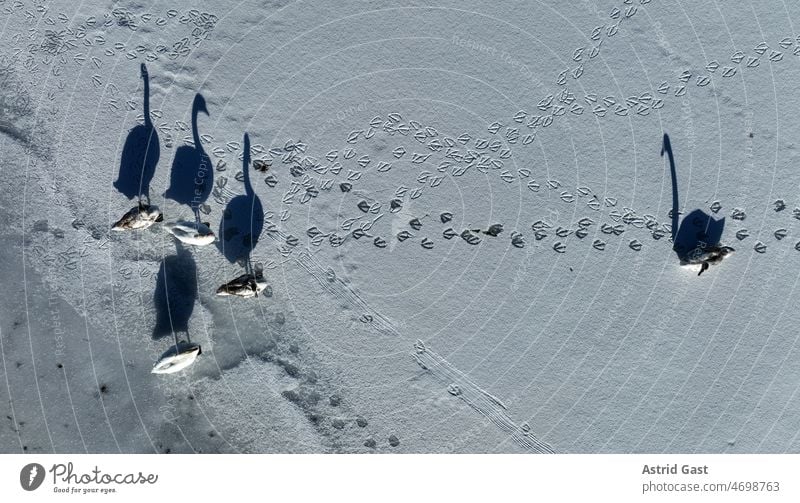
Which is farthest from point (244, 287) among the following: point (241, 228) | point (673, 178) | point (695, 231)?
point (695, 231)

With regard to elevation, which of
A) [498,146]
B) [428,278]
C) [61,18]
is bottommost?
[428,278]

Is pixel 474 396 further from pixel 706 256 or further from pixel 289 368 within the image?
pixel 706 256

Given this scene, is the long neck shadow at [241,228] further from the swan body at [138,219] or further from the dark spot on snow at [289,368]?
the dark spot on snow at [289,368]

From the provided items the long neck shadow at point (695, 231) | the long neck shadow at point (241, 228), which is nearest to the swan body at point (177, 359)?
the long neck shadow at point (241, 228)

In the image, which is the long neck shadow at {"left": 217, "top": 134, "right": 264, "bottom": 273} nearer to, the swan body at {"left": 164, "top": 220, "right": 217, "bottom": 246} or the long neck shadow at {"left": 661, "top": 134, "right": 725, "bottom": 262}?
the swan body at {"left": 164, "top": 220, "right": 217, "bottom": 246}

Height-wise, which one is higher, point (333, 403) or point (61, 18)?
point (61, 18)

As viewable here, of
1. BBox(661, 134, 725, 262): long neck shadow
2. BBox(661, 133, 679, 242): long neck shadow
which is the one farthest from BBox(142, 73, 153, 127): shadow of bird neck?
BBox(661, 134, 725, 262): long neck shadow
